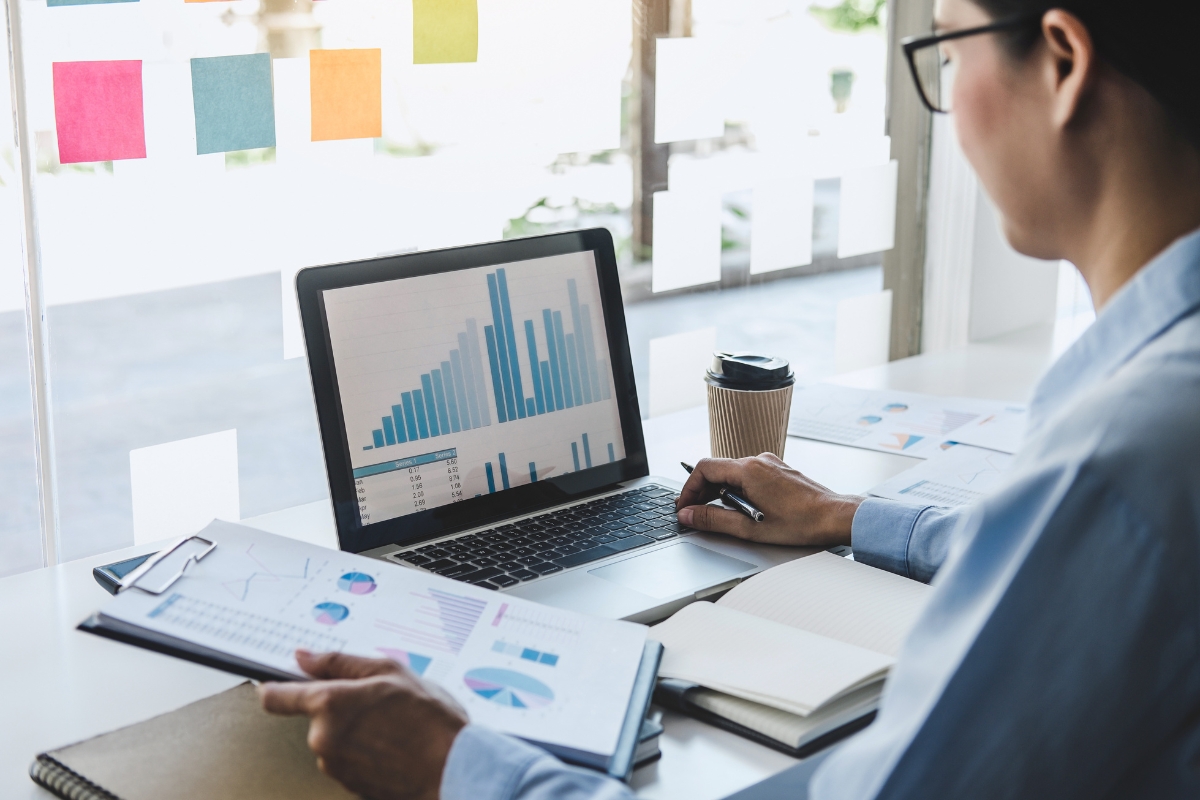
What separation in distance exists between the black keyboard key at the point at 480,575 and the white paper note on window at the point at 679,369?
0.78m

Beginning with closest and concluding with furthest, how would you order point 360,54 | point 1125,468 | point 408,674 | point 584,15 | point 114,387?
point 1125,468, point 408,674, point 360,54, point 584,15, point 114,387

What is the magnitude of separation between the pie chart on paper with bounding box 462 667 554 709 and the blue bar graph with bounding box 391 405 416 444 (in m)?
0.38

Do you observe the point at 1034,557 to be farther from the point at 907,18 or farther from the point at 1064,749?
the point at 907,18

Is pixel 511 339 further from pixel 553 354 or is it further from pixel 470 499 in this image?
pixel 470 499

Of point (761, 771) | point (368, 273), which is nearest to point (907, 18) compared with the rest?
point (368, 273)

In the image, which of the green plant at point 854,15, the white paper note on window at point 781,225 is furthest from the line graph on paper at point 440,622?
the green plant at point 854,15

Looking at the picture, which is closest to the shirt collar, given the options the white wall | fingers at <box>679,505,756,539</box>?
fingers at <box>679,505,756,539</box>

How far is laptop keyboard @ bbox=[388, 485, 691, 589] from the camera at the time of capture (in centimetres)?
104

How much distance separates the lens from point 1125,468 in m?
0.54

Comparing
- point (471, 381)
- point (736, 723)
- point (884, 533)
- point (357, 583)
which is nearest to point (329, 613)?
point (357, 583)

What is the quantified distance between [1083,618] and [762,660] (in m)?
0.33

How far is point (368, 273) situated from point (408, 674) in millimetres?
492

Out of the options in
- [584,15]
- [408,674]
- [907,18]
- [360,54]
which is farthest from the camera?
[907,18]

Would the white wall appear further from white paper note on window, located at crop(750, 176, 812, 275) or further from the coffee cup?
the coffee cup
